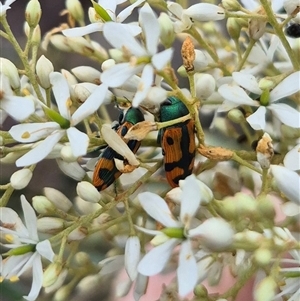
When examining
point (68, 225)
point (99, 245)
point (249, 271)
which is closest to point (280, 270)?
point (249, 271)

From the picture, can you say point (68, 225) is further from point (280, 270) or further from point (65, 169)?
point (280, 270)

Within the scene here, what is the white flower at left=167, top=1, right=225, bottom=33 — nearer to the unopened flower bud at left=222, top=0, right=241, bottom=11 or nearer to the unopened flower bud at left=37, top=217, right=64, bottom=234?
the unopened flower bud at left=222, top=0, right=241, bottom=11

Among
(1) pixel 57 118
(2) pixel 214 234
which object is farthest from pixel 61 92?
(2) pixel 214 234

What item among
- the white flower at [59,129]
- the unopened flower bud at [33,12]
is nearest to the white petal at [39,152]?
the white flower at [59,129]

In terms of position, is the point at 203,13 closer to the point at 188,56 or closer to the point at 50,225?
the point at 188,56

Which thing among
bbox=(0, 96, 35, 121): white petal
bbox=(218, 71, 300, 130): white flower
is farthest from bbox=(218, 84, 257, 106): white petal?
bbox=(0, 96, 35, 121): white petal

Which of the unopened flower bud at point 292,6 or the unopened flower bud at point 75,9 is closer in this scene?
the unopened flower bud at point 292,6

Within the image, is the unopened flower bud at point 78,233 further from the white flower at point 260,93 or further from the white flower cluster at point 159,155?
the white flower at point 260,93
